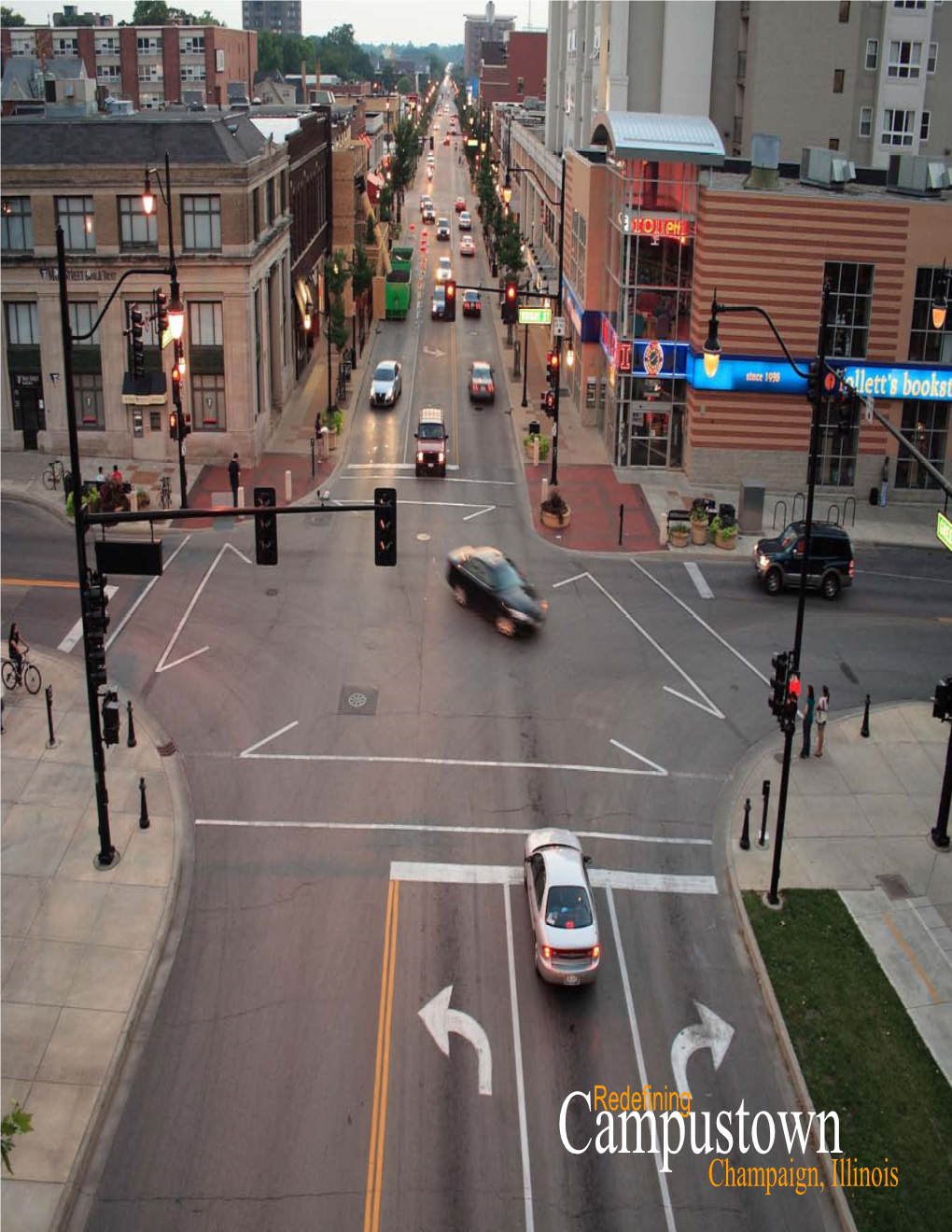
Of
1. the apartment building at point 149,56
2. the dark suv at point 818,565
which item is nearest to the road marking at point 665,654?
the dark suv at point 818,565

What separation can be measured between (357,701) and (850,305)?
2747 centimetres

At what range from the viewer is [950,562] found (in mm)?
42281

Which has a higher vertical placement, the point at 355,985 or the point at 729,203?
the point at 729,203

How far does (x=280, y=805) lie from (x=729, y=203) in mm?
30716

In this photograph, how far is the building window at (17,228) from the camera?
49.1 meters

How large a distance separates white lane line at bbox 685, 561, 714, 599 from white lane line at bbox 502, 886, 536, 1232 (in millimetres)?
17404

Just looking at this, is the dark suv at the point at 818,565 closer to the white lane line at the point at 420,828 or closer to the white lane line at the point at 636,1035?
the white lane line at the point at 420,828

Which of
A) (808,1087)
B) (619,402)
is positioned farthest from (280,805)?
(619,402)

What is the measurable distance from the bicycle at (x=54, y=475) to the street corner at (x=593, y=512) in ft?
57.6

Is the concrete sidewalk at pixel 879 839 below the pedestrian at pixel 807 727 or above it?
below

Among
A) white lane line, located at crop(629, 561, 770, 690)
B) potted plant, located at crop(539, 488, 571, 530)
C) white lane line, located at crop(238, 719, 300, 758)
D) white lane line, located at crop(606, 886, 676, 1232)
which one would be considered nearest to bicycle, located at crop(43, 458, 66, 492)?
potted plant, located at crop(539, 488, 571, 530)

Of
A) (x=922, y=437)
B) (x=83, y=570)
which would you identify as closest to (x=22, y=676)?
(x=83, y=570)

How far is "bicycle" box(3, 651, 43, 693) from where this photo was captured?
30.8 meters

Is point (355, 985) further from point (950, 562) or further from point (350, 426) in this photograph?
point (350, 426)
